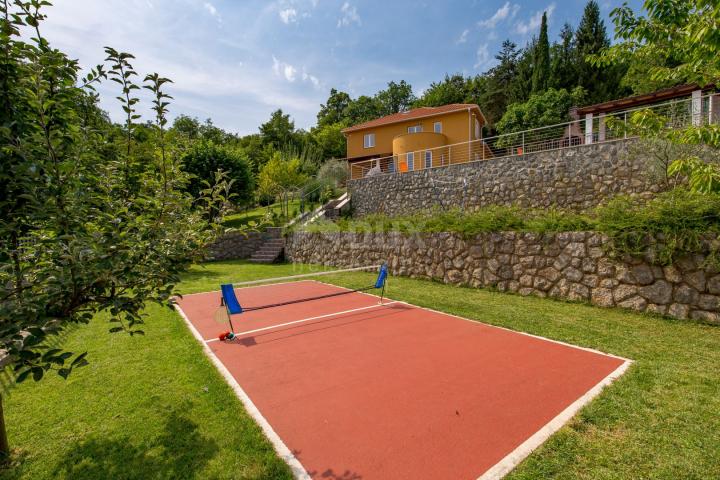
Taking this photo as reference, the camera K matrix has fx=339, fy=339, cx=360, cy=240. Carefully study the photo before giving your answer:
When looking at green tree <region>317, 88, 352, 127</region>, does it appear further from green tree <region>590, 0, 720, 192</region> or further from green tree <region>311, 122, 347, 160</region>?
green tree <region>590, 0, 720, 192</region>

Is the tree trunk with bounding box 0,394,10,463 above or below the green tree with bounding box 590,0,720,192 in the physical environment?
below

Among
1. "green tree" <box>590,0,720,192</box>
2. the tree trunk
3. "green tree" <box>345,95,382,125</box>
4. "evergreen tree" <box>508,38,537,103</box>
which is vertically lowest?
the tree trunk

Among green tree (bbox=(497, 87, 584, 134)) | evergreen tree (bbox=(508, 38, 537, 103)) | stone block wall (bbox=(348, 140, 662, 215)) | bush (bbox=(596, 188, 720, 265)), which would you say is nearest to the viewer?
bush (bbox=(596, 188, 720, 265))

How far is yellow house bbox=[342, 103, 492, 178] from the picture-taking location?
23.6 meters

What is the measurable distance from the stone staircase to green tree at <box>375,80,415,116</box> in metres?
42.6

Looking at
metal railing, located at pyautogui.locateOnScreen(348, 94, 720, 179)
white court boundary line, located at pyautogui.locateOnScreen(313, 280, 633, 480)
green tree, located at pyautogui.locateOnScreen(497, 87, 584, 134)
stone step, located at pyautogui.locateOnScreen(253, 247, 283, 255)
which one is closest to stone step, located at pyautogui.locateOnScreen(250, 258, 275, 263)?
stone step, located at pyautogui.locateOnScreen(253, 247, 283, 255)

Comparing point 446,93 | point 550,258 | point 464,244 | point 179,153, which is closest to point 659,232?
point 550,258

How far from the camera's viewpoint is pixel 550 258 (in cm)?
867

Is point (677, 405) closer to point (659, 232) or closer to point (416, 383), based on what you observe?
point (416, 383)

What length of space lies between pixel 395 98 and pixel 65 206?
60.5 m

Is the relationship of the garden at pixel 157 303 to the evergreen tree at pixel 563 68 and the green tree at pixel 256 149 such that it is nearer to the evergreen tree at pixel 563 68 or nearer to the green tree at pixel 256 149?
the evergreen tree at pixel 563 68

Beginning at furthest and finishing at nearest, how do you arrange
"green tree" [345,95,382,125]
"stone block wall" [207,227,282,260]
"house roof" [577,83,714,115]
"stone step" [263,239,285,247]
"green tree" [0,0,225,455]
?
"green tree" [345,95,382,125], "stone block wall" [207,227,282,260], "stone step" [263,239,285,247], "house roof" [577,83,714,115], "green tree" [0,0,225,455]

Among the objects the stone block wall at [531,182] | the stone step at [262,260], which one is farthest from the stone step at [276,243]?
the stone block wall at [531,182]

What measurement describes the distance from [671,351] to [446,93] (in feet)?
160
